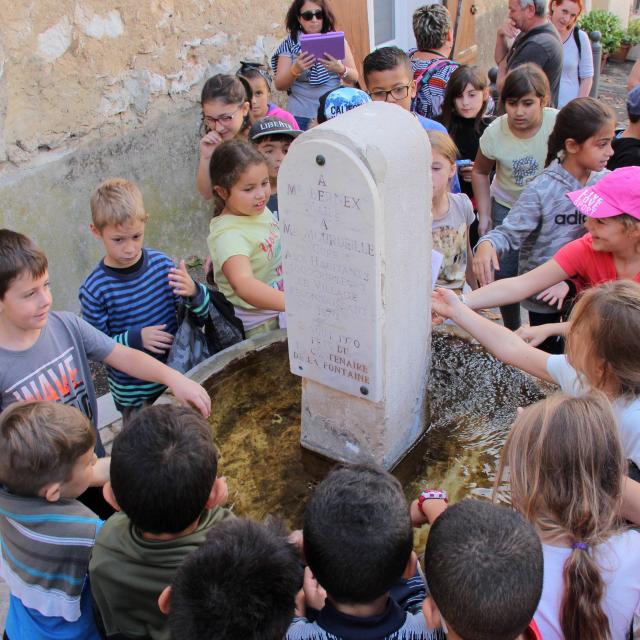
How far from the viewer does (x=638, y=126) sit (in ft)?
12.6

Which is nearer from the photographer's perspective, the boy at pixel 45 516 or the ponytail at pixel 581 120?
the boy at pixel 45 516

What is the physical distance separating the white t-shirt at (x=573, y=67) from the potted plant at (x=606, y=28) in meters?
6.51

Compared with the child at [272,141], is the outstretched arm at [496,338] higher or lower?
lower

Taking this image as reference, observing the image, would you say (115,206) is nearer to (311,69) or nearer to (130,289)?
(130,289)

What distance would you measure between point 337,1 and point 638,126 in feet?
12.5

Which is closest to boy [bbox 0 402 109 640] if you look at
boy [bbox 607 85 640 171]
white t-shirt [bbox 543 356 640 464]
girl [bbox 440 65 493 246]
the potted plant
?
white t-shirt [bbox 543 356 640 464]

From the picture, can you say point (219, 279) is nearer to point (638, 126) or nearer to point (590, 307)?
point (590, 307)

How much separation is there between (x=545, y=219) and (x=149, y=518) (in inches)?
101

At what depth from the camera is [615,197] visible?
109 inches

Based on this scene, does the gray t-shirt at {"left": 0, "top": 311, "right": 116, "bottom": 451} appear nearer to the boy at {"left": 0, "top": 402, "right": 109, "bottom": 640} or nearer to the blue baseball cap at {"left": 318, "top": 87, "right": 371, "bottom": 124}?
the boy at {"left": 0, "top": 402, "right": 109, "bottom": 640}

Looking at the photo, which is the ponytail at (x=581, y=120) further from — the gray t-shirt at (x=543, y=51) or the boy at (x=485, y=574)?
the boy at (x=485, y=574)

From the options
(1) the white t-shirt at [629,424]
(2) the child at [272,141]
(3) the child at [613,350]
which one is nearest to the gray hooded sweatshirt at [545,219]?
(2) the child at [272,141]

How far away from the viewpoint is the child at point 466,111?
4.78 metres

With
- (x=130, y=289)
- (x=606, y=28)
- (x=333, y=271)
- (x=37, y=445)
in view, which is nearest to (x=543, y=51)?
(x=333, y=271)
